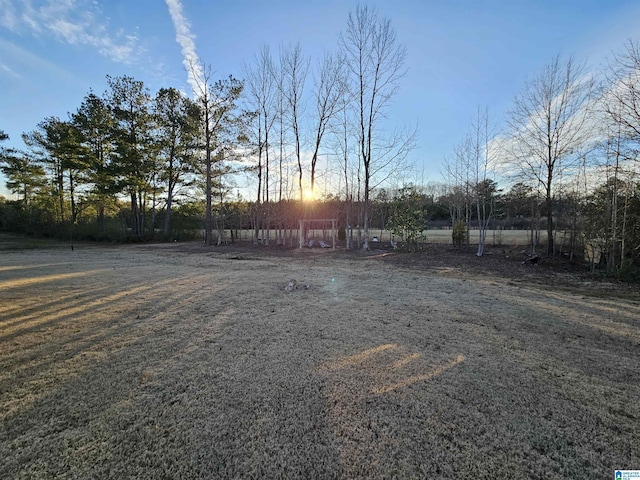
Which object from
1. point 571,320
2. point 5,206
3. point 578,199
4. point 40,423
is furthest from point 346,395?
point 5,206

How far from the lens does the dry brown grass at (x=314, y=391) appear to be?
1.38 metres

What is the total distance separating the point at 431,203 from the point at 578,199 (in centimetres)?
2337

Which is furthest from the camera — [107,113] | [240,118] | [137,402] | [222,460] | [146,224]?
[146,224]

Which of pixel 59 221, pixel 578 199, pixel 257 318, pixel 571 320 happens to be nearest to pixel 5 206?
pixel 59 221

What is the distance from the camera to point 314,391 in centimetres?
197

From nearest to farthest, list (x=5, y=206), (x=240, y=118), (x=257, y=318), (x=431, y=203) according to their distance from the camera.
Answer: (x=257, y=318) < (x=240, y=118) < (x=5, y=206) < (x=431, y=203)

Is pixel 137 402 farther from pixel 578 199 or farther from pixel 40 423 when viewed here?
pixel 578 199

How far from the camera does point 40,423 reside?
5.27 feet

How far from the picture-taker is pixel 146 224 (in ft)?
77.7

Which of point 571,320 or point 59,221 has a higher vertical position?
point 59,221

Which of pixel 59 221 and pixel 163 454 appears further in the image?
pixel 59 221

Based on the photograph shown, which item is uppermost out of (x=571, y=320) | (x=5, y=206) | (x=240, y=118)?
(x=240, y=118)

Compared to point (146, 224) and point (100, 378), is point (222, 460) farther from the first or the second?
point (146, 224)

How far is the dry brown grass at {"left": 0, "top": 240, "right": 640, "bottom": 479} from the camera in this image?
138cm
